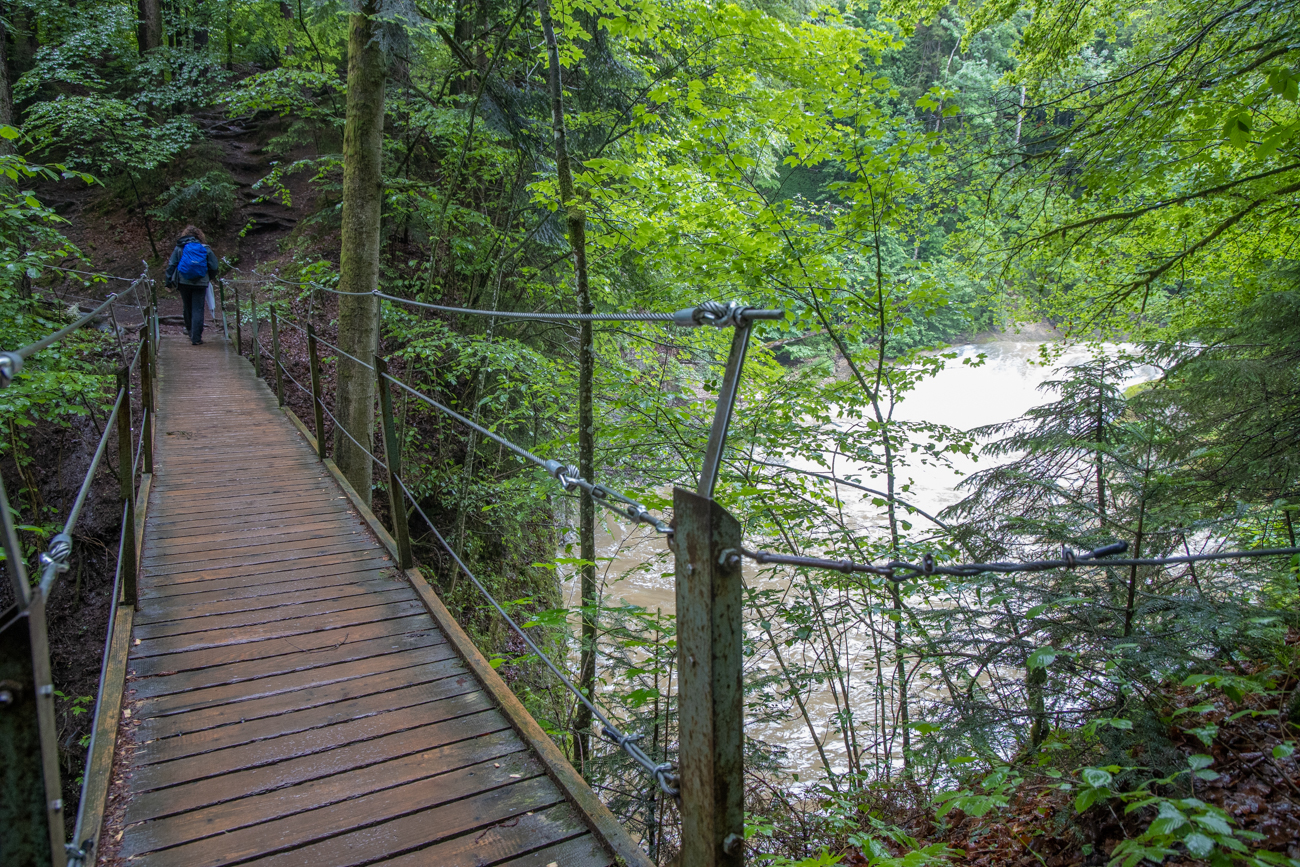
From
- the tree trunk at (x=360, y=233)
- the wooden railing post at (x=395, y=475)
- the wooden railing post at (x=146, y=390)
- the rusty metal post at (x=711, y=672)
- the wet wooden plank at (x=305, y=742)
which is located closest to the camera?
the rusty metal post at (x=711, y=672)

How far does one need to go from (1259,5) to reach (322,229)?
1150cm

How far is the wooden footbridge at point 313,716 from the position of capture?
3.98 feet

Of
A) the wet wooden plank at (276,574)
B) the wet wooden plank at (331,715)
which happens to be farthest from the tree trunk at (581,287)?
the wet wooden plank at (331,715)

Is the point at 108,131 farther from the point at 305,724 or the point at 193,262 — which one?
the point at 305,724

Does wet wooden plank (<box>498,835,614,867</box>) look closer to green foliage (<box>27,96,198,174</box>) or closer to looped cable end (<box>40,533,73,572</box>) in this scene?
looped cable end (<box>40,533,73,572</box>)

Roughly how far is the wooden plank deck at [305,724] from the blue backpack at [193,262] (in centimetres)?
562

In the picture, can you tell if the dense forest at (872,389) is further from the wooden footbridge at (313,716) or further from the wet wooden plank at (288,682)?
the wet wooden plank at (288,682)

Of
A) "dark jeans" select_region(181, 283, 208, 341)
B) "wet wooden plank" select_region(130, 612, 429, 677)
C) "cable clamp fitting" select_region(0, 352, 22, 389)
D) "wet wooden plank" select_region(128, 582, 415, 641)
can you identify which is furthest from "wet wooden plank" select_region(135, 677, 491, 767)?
"dark jeans" select_region(181, 283, 208, 341)

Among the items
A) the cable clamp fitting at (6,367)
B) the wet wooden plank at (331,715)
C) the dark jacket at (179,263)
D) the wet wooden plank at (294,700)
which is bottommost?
the wet wooden plank at (331,715)

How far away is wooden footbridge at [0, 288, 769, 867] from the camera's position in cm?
121

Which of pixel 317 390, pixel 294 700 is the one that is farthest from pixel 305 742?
pixel 317 390

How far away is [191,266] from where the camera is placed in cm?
823

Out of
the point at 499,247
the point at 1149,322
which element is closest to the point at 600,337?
the point at 499,247

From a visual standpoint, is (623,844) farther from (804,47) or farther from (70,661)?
(70,661)
